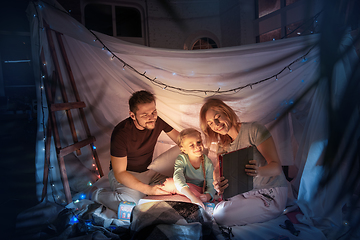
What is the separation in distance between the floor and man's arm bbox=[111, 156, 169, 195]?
0.87 meters

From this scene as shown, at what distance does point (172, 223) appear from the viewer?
1.50 m

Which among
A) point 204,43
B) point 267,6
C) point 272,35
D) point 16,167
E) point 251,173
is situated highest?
point 267,6

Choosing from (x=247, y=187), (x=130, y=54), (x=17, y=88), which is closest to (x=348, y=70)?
(x=247, y=187)

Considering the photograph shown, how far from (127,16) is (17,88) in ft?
9.76

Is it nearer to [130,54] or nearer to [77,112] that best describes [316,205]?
[130,54]

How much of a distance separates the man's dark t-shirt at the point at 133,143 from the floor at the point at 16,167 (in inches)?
39.6

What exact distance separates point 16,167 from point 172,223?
11.0 ft

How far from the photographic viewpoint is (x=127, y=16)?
5836 mm

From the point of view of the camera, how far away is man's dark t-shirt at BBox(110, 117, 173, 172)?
207cm

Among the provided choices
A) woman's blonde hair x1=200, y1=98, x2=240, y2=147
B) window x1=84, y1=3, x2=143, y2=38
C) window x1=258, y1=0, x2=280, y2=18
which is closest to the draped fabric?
woman's blonde hair x1=200, y1=98, x2=240, y2=147

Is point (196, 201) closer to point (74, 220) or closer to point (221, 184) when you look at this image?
point (221, 184)

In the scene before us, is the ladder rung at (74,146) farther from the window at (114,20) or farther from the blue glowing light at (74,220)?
the window at (114,20)

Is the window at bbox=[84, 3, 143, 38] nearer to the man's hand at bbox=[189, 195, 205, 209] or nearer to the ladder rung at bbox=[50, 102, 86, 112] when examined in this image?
the ladder rung at bbox=[50, 102, 86, 112]

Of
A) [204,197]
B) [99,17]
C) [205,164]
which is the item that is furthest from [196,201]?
[99,17]
